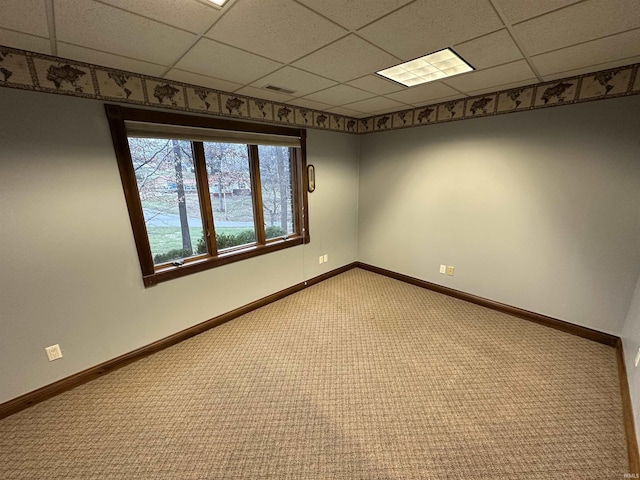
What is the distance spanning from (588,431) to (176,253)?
329cm

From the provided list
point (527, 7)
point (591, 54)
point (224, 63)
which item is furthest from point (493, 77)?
point (224, 63)

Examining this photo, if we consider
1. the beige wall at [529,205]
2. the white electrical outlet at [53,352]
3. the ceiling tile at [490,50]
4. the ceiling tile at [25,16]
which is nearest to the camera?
the ceiling tile at [25,16]

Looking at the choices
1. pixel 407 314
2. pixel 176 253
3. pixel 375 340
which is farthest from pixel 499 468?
pixel 176 253

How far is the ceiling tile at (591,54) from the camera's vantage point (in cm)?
148

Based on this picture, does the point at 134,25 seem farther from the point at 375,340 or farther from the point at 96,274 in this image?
the point at 375,340

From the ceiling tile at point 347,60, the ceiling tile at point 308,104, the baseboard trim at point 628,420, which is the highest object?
the ceiling tile at point 308,104

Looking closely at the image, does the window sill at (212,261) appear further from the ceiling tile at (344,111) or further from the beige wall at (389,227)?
the ceiling tile at (344,111)

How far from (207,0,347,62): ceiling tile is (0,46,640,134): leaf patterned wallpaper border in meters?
0.96

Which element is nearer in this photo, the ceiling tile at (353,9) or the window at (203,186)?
the ceiling tile at (353,9)

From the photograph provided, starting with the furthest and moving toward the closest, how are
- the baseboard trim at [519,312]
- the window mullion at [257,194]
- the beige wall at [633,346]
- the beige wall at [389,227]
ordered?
the window mullion at [257,194]
the baseboard trim at [519,312]
the beige wall at [389,227]
the beige wall at [633,346]

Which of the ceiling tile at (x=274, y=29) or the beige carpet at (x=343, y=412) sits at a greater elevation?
the ceiling tile at (x=274, y=29)

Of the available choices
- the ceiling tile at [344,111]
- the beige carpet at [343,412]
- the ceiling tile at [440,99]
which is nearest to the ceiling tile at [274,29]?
the ceiling tile at [344,111]

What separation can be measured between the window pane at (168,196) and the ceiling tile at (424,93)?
80.9 inches

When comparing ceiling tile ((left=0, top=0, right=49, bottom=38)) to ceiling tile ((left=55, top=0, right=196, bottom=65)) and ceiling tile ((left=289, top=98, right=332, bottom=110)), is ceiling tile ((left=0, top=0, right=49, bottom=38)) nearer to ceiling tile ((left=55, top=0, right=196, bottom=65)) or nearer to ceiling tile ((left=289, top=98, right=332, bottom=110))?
ceiling tile ((left=55, top=0, right=196, bottom=65))
